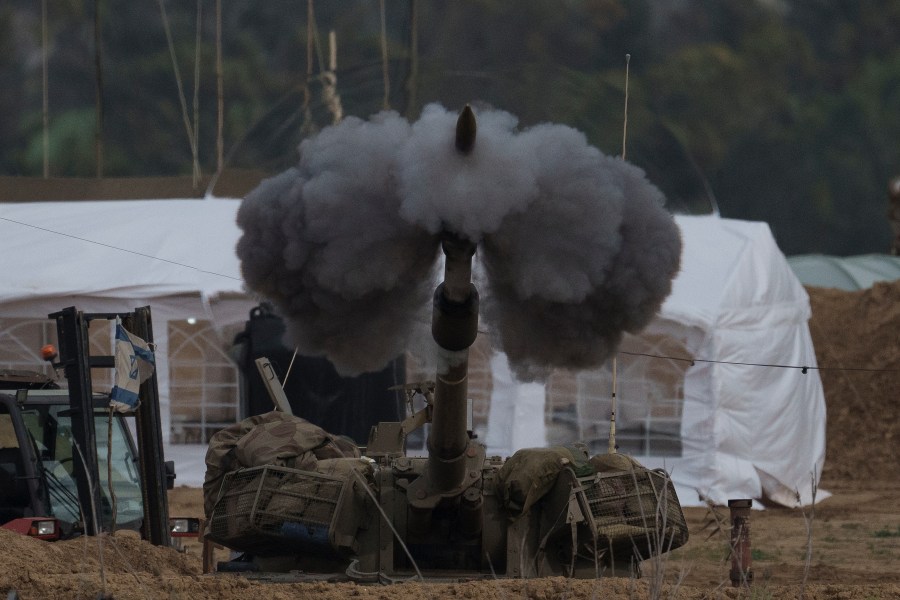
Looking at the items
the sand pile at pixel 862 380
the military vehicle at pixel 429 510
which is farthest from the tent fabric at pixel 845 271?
the military vehicle at pixel 429 510

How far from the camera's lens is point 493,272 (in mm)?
7938

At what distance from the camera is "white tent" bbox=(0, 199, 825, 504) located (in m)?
17.0

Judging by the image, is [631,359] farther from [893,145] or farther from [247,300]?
[893,145]

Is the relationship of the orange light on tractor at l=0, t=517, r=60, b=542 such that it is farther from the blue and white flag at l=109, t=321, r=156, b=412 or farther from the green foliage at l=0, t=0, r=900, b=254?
the green foliage at l=0, t=0, r=900, b=254

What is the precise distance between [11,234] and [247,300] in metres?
3.22

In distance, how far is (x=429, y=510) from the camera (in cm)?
795

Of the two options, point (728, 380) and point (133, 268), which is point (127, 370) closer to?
point (133, 268)

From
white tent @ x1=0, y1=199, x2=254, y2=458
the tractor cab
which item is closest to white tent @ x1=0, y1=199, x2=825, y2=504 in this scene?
white tent @ x1=0, y1=199, x2=254, y2=458

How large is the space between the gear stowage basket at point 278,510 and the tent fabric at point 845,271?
18.6m

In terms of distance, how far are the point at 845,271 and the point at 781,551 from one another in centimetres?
1280

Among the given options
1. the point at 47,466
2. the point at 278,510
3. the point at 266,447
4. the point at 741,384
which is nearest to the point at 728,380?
the point at 741,384

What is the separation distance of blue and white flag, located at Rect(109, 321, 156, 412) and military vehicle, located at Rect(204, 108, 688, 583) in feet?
1.84

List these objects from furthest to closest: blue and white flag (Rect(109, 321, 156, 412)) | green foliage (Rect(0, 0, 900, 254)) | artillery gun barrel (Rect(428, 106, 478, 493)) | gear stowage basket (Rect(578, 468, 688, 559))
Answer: green foliage (Rect(0, 0, 900, 254)) → blue and white flag (Rect(109, 321, 156, 412)) → gear stowage basket (Rect(578, 468, 688, 559)) → artillery gun barrel (Rect(428, 106, 478, 493))

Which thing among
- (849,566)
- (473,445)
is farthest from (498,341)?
(849,566)
